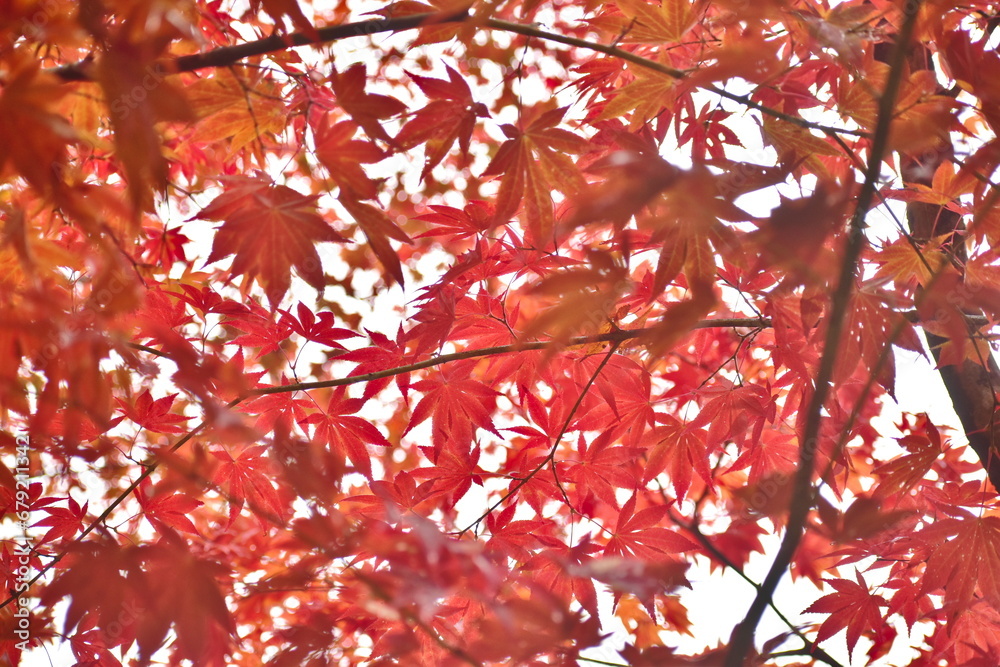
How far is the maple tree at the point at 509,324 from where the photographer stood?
2.29 feet

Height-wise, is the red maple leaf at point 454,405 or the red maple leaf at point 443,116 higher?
the red maple leaf at point 443,116

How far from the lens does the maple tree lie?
699 mm

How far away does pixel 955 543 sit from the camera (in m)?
1.18

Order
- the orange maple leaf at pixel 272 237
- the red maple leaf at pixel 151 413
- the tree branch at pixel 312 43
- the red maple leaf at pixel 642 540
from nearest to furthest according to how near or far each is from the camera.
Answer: the tree branch at pixel 312 43 < the orange maple leaf at pixel 272 237 < the red maple leaf at pixel 642 540 < the red maple leaf at pixel 151 413

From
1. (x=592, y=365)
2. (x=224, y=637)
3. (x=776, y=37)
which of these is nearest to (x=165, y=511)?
(x=224, y=637)

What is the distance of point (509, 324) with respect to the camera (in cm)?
133

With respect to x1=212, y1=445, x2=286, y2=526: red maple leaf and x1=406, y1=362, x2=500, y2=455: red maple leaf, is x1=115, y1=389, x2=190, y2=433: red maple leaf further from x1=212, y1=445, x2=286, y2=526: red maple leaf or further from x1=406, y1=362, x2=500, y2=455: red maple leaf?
x1=406, y1=362, x2=500, y2=455: red maple leaf

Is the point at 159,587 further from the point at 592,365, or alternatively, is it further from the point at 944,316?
the point at 944,316

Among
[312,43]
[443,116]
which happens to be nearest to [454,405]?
[443,116]

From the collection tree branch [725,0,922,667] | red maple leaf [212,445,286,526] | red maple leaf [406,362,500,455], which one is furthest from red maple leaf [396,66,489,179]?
red maple leaf [212,445,286,526]

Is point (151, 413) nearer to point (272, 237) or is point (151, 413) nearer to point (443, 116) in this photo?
point (272, 237)

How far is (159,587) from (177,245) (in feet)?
4.73

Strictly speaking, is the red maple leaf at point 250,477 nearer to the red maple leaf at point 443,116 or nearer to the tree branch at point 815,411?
the red maple leaf at point 443,116

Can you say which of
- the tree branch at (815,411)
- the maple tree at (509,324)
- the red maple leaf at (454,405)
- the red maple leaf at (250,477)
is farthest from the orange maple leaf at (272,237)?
the tree branch at (815,411)
